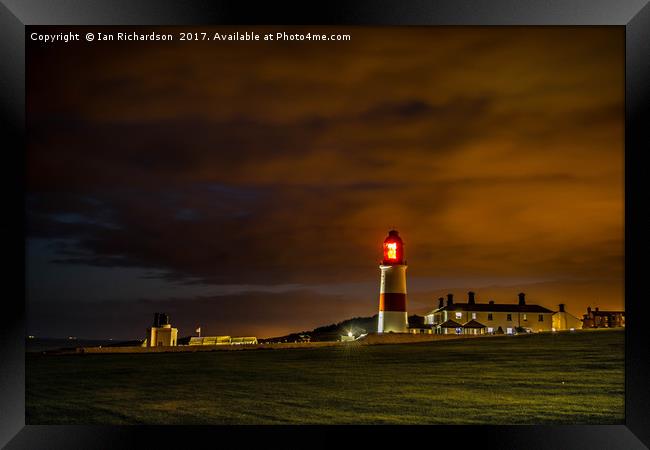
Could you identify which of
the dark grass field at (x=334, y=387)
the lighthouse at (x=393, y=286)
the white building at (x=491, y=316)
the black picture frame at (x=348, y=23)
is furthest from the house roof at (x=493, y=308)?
the black picture frame at (x=348, y=23)

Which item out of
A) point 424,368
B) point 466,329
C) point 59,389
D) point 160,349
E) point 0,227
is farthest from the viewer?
point 466,329

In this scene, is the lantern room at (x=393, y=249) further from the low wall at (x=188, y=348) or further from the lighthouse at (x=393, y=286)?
the low wall at (x=188, y=348)

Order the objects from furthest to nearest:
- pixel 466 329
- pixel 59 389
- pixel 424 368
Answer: pixel 466 329 < pixel 424 368 < pixel 59 389

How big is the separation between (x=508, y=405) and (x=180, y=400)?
217 inches

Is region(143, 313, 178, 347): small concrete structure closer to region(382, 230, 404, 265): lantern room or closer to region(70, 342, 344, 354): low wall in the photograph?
region(70, 342, 344, 354): low wall

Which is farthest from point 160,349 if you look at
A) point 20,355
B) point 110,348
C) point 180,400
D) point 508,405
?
point 20,355

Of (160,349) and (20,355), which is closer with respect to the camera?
(20,355)

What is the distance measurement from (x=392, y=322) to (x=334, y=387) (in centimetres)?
1545

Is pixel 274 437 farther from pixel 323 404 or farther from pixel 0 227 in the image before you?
pixel 323 404

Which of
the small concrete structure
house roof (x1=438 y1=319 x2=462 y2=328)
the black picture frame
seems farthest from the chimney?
the black picture frame

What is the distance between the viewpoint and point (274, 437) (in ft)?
26.5

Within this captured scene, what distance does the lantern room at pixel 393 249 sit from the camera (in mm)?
30453

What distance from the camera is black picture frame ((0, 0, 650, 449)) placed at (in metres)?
7.62

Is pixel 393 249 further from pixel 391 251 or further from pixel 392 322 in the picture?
pixel 392 322
